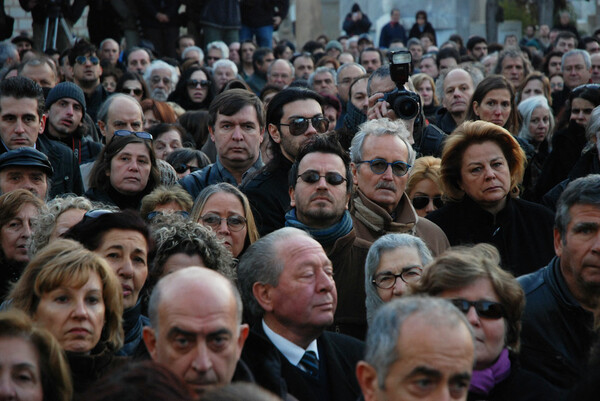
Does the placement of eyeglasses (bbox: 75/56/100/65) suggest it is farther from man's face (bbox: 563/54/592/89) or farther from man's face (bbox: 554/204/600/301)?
man's face (bbox: 554/204/600/301)

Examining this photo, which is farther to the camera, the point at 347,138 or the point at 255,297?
the point at 347,138

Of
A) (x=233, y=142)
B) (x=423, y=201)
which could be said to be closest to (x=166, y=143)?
(x=233, y=142)

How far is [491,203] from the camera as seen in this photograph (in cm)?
647

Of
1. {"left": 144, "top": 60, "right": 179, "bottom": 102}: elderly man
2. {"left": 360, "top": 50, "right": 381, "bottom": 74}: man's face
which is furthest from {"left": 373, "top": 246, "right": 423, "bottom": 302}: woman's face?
{"left": 360, "top": 50, "right": 381, "bottom": 74}: man's face

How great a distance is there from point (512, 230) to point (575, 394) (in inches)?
105

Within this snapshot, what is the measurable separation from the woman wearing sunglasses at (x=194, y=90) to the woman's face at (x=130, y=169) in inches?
181

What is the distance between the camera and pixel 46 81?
408 inches

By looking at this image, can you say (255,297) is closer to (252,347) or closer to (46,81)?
(252,347)

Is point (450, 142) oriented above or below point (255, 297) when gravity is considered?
above

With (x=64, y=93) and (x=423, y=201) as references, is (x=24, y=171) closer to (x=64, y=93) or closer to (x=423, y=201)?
(x=64, y=93)

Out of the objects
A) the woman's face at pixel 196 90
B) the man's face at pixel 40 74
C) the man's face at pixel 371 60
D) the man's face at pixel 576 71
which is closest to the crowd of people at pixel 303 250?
the man's face at pixel 40 74

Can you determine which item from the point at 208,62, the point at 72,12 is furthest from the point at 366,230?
the point at 72,12

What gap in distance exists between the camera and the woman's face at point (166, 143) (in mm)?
8844

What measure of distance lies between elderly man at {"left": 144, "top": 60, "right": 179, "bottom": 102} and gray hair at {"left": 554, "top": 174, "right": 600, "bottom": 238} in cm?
→ 756
